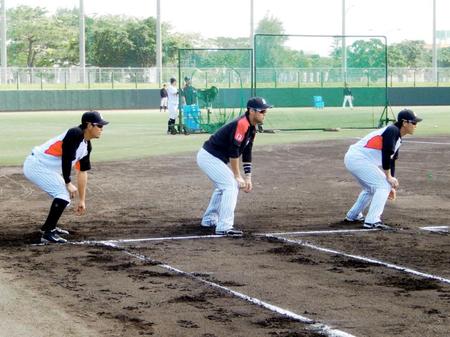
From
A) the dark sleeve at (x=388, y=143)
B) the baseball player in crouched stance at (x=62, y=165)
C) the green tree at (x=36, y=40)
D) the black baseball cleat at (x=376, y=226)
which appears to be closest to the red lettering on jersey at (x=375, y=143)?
the dark sleeve at (x=388, y=143)

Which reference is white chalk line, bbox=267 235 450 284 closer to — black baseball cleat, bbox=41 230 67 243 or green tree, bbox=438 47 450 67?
black baseball cleat, bbox=41 230 67 243

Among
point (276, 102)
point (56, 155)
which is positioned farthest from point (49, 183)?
point (276, 102)

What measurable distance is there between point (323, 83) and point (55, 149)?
115 feet

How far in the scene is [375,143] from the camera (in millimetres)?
13531

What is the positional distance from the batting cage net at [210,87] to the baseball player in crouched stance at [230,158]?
69.2 ft

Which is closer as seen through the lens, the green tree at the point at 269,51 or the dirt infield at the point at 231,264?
the dirt infield at the point at 231,264

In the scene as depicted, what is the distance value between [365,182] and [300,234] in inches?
51.4

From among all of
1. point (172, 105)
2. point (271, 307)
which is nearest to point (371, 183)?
point (271, 307)

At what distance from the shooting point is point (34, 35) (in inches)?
4031

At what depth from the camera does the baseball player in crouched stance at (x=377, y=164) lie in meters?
12.9

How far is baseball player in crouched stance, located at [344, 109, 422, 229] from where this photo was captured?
42.4 feet

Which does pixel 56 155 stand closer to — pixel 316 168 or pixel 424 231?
pixel 424 231

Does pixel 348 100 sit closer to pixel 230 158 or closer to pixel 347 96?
pixel 347 96

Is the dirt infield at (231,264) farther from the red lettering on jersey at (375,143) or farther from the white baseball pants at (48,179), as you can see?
the red lettering on jersey at (375,143)
